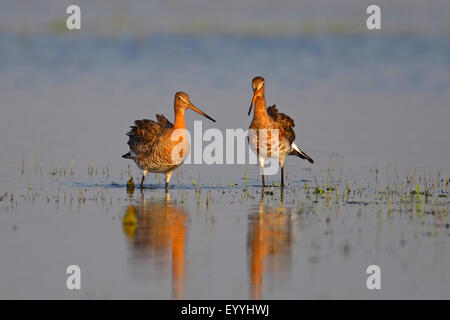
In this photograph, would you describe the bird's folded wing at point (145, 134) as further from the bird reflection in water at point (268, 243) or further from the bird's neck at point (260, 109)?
the bird reflection in water at point (268, 243)

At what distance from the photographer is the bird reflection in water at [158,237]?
8.64 meters

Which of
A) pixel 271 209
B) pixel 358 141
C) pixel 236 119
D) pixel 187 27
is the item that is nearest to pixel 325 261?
pixel 271 209

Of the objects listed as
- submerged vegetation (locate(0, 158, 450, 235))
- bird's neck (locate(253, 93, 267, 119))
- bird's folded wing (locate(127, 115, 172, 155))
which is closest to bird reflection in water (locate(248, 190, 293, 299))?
submerged vegetation (locate(0, 158, 450, 235))

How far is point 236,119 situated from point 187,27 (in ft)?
40.3

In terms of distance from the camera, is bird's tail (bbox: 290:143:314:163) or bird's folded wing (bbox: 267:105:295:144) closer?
bird's folded wing (bbox: 267:105:295:144)

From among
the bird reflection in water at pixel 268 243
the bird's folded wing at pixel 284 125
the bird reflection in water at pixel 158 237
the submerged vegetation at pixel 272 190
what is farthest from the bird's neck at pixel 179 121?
the bird reflection in water at pixel 268 243

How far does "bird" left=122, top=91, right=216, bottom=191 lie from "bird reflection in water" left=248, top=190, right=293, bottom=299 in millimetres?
2129

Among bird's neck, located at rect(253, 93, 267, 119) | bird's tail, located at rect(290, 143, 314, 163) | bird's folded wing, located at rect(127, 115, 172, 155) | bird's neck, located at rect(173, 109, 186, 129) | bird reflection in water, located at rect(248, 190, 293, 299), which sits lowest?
bird reflection in water, located at rect(248, 190, 293, 299)

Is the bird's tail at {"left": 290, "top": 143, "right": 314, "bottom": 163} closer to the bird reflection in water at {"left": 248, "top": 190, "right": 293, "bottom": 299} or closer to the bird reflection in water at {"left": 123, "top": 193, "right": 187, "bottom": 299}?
the bird reflection in water at {"left": 248, "top": 190, "right": 293, "bottom": 299}

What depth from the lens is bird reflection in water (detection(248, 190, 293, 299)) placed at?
850 cm

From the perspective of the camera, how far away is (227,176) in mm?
14883

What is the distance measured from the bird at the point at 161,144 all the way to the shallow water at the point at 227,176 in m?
0.40

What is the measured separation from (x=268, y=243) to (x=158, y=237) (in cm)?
125
